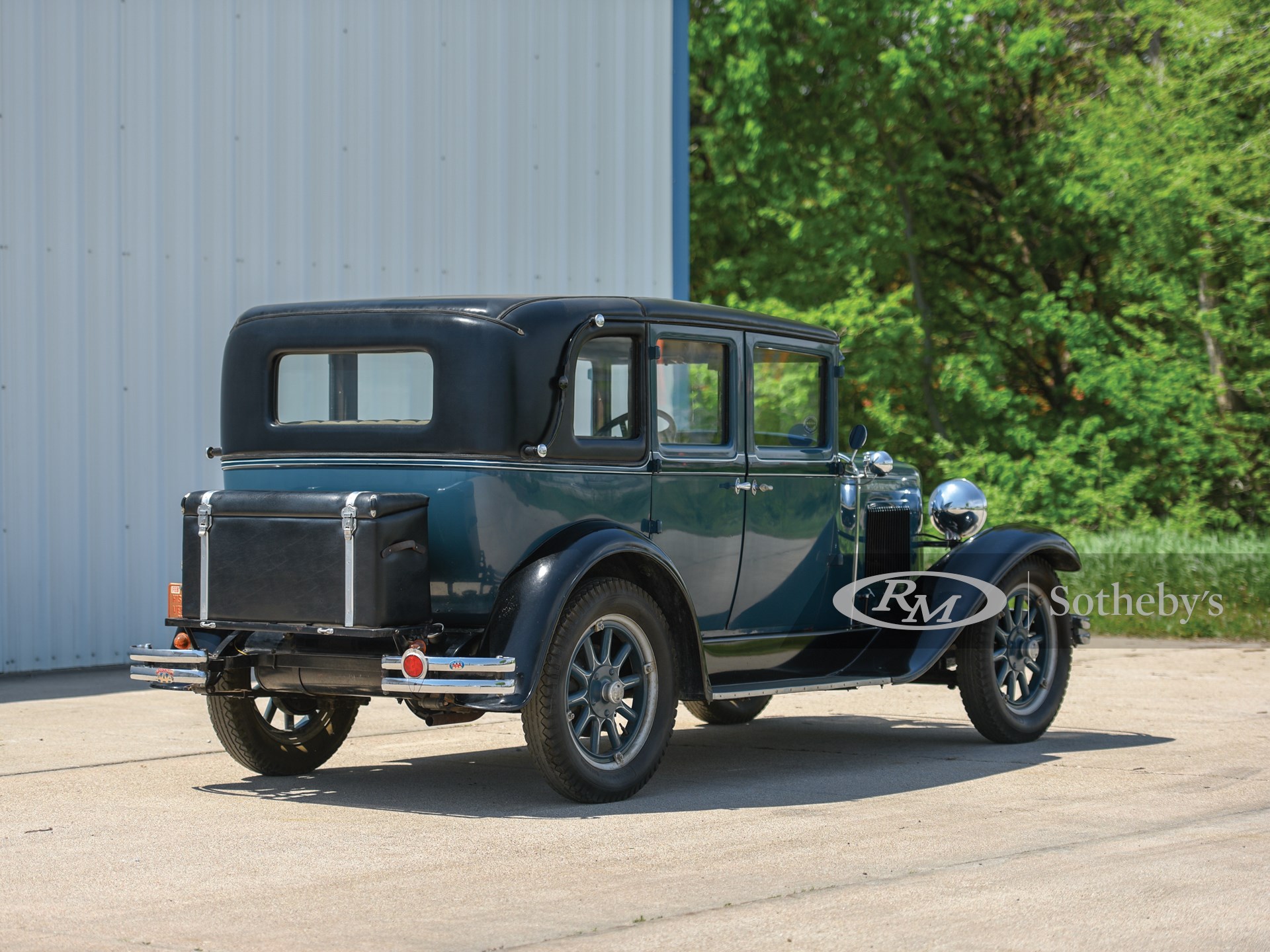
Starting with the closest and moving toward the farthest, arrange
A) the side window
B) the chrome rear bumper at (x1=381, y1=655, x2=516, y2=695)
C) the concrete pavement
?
the concrete pavement < the chrome rear bumper at (x1=381, y1=655, x2=516, y2=695) < the side window

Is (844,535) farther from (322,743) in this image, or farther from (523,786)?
(322,743)

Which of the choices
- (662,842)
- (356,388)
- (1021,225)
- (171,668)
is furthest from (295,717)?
(1021,225)

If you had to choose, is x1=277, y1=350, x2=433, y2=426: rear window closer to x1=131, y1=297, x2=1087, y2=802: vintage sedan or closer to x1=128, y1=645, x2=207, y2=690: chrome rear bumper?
x1=131, y1=297, x2=1087, y2=802: vintage sedan

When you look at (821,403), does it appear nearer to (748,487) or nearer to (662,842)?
(748,487)

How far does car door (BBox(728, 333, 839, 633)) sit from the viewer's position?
8.10m

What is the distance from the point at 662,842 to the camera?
6.21 m

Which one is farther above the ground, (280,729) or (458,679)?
(458,679)

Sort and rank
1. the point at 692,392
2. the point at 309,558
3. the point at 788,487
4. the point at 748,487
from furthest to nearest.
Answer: the point at 788,487
the point at 748,487
the point at 692,392
the point at 309,558

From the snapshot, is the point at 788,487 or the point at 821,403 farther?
the point at 821,403

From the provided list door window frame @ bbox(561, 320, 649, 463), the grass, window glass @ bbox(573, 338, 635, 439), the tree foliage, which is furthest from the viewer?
the tree foliage

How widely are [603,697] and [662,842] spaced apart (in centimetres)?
92

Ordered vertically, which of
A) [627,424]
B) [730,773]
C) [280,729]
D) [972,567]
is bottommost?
[730,773]

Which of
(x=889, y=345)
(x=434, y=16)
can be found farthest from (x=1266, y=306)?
(x=434, y=16)

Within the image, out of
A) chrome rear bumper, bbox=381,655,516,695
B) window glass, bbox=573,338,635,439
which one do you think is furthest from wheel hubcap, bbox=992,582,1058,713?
chrome rear bumper, bbox=381,655,516,695
